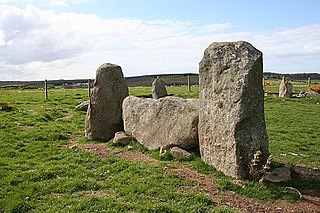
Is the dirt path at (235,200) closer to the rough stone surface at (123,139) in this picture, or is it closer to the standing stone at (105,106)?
the rough stone surface at (123,139)

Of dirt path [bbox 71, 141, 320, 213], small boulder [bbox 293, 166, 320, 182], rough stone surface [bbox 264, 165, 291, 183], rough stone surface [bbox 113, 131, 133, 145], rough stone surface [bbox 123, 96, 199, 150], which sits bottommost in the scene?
dirt path [bbox 71, 141, 320, 213]

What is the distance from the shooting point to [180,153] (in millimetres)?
11297

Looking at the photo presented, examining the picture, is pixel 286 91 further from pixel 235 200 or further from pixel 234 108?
pixel 235 200

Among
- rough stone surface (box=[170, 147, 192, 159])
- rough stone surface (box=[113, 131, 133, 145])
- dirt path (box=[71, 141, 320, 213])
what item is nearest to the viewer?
dirt path (box=[71, 141, 320, 213])

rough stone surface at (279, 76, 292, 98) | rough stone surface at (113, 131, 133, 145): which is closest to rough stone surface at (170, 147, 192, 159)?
rough stone surface at (113, 131, 133, 145)

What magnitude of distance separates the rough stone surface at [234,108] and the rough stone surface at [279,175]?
47 cm

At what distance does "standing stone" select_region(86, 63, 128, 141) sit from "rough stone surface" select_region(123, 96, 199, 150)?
0.99 meters

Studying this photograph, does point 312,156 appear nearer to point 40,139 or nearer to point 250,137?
point 250,137

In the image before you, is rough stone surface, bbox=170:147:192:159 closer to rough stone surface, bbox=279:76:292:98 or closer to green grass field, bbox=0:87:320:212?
green grass field, bbox=0:87:320:212

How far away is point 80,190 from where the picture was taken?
8.94 meters

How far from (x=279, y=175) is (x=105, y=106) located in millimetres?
9016

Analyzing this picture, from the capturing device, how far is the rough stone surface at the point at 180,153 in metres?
11.1

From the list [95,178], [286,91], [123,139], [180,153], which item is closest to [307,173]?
[180,153]

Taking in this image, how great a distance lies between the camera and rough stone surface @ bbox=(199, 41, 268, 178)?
908 cm
